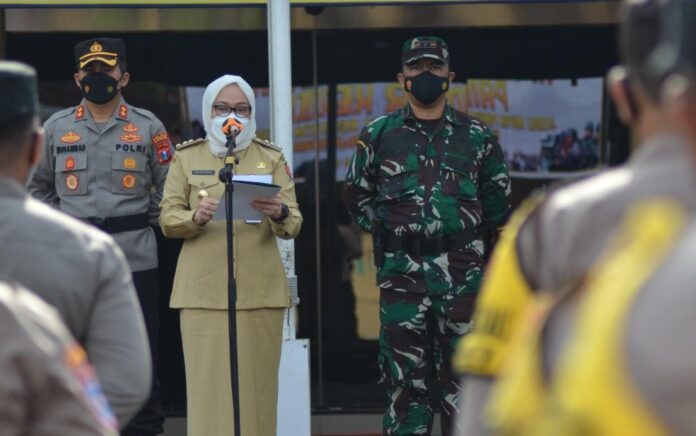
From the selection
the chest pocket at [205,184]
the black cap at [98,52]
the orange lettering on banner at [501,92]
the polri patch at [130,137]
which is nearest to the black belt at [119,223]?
the polri patch at [130,137]

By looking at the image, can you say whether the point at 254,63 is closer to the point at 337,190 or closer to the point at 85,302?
the point at 337,190

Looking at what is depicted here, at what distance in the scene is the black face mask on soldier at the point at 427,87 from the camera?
6.27 metres

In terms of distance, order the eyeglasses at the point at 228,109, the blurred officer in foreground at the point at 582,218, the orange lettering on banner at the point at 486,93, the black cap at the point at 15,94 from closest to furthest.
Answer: the blurred officer in foreground at the point at 582,218, the black cap at the point at 15,94, the eyeglasses at the point at 228,109, the orange lettering on banner at the point at 486,93

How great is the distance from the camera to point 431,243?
620cm

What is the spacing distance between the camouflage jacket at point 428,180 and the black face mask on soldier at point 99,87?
1161 mm

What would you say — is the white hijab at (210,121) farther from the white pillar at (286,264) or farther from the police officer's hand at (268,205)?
the police officer's hand at (268,205)

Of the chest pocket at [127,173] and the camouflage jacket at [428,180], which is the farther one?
the chest pocket at [127,173]

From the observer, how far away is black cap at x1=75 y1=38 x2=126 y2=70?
21.1 ft

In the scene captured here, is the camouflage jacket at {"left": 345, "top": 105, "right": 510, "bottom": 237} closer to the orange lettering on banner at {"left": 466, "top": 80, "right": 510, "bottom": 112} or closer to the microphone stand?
the microphone stand

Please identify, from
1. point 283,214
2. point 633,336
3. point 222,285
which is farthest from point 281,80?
point 633,336

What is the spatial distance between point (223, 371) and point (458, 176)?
1343 millimetres

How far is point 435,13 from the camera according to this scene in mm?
7336

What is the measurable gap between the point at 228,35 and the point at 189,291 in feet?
6.24

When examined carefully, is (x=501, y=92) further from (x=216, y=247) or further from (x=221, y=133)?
(x=216, y=247)
